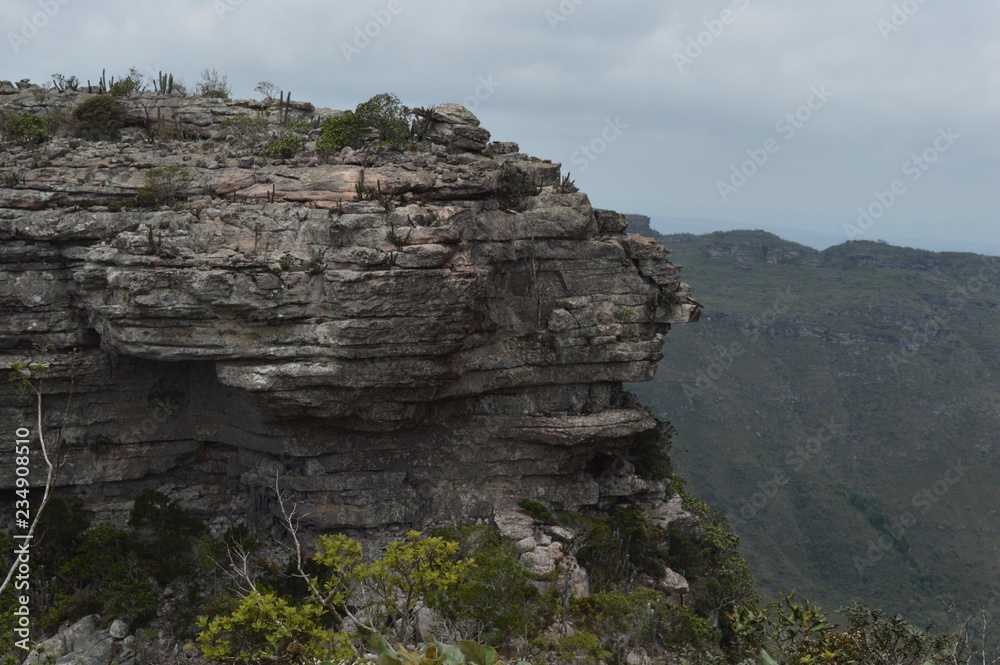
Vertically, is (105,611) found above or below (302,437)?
below

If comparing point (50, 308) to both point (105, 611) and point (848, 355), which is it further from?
point (848, 355)

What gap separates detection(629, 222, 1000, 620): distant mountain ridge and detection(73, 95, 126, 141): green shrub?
51.1 m

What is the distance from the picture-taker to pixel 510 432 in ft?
89.5

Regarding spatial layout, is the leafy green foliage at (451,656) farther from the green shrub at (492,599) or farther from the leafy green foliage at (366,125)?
the leafy green foliage at (366,125)

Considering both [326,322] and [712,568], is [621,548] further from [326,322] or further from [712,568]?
[326,322]

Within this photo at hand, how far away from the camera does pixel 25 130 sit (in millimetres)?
27453

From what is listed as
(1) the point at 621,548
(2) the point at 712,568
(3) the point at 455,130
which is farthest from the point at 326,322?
(2) the point at 712,568

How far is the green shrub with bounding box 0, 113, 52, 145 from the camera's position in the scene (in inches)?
1080

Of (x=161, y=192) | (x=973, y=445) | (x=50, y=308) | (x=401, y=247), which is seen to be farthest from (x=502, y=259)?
(x=973, y=445)

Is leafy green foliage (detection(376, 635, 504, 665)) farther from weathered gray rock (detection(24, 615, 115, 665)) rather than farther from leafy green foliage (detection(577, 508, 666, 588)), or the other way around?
leafy green foliage (detection(577, 508, 666, 588))

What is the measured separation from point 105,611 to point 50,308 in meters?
9.61

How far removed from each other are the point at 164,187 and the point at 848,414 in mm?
78981

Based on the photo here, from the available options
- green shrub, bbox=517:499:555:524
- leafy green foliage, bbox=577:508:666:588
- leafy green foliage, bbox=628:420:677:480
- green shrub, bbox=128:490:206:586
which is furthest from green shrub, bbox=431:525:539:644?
green shrub, bbox=128:490:206:586

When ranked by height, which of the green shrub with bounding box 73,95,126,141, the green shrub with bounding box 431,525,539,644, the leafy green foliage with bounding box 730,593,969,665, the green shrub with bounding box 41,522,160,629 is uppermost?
the green shrub with bounding box 73,95,126,141
